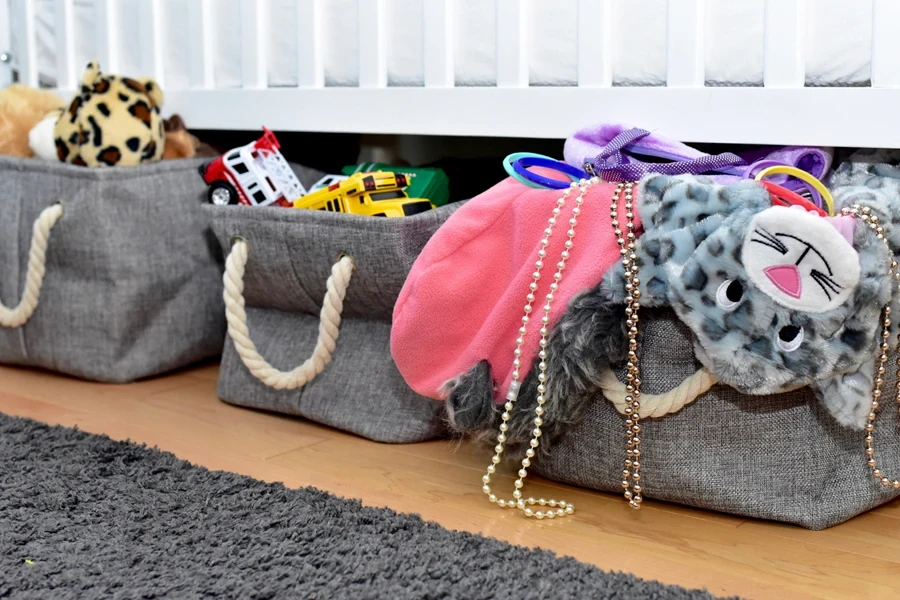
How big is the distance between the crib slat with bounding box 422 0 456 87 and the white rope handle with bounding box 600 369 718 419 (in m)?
0.49

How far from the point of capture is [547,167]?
3.45ft

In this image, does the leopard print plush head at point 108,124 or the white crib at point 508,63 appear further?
the leopard print plush head at point 108,124

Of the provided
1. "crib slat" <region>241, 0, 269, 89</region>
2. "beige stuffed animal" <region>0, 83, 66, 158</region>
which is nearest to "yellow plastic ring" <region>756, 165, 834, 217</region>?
"crib slat" <region>241, 0, 269, 89</region>

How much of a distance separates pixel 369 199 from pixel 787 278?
→ 0.58 meters

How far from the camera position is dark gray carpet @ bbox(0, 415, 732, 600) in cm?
75

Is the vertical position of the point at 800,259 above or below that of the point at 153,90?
below

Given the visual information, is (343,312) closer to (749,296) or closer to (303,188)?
(303,188)

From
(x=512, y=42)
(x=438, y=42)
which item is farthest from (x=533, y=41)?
(x=438, y=42)

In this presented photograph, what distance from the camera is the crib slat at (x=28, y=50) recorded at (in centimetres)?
166

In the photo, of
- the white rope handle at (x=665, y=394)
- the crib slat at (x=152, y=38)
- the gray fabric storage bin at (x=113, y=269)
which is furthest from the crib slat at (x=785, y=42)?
the crib slat at (x=152, y=38)

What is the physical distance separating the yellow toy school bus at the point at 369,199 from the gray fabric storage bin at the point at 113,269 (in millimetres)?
286

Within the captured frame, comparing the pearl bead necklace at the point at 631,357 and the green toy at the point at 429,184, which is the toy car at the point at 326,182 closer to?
the green toy at the point at 429,184

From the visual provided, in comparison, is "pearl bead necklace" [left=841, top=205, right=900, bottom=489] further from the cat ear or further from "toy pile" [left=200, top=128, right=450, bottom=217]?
"toy pile" [left=200, top=128, right=450, bottom=217]

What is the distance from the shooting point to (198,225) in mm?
1445
